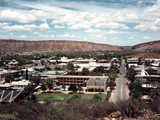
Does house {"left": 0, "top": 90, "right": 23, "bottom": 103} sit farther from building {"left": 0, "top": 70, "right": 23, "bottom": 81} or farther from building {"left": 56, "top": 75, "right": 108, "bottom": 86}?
building {"left": 0, "top": 70, "right": 23, "bottom": 81}

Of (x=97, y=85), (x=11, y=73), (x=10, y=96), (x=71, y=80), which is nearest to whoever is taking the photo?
(x=10, y=96)

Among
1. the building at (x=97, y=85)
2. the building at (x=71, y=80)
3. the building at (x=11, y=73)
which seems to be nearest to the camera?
the building at (x=97, y=85)

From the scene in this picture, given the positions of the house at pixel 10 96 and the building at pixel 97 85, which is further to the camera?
the building at pixel 97 85

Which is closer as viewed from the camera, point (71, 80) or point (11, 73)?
point (71, 80)

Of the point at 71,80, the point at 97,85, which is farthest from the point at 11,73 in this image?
the point at 97,85

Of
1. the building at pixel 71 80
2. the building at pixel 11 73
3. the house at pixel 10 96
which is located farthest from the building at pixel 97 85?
the building at pixel 11 73

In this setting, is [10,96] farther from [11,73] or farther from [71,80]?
[11,73]

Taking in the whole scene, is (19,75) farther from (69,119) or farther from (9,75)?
(69,119)

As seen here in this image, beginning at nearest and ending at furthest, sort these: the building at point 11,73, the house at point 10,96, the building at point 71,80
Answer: the house at point 10,96, the building at point 71,80, the building at point 11,73

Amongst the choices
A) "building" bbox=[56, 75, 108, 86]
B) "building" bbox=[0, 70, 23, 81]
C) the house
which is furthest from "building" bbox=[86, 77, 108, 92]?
"building" bbox=[0, 70, 23, 81]

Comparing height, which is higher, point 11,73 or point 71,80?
point 11,73

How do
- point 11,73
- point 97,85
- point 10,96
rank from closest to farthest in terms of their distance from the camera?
point 10,96 → point 97,85 → point 11,73

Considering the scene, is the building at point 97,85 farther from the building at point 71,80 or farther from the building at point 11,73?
the building at point 11,73
